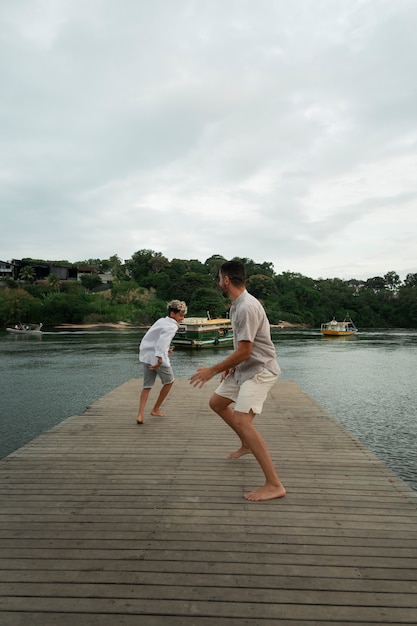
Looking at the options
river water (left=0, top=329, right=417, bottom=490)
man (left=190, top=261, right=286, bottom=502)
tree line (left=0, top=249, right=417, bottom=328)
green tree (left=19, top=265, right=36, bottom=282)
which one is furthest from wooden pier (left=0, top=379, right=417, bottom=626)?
green tree (left=19, top=265, right=36, bottom=282)

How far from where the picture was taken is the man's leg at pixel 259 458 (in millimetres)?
3314

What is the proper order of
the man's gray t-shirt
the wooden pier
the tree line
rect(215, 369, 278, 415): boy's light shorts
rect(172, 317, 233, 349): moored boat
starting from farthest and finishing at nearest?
the tree line
rect(172, 317, 233, 349): moored boat
rect(215, 369, 278, 415): boy's light shorts
the man's gray t-shirt
the wooden pier

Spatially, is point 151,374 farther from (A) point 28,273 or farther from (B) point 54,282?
(A) point 28,273

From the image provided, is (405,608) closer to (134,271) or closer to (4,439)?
(4,439)

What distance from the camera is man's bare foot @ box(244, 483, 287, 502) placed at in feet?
10.8

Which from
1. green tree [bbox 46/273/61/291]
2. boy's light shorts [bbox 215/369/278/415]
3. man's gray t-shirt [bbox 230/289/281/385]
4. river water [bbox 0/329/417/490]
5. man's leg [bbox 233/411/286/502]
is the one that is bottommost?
river water [bbox 0/329/417/490]

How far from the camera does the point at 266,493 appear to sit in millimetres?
3334

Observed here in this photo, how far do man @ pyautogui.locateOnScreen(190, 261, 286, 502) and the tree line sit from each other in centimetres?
6714

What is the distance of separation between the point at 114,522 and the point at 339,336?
2275 inches

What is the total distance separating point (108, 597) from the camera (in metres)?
2.11

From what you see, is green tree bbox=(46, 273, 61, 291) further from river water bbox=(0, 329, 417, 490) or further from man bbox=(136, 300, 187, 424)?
man bbox=(136, 300, 187, 424)

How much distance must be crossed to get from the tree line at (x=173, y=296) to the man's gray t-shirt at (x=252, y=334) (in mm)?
67221

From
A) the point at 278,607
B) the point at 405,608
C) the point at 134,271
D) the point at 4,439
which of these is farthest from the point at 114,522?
the point at 134,271


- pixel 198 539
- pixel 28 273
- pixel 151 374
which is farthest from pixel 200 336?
pixel 28 273
